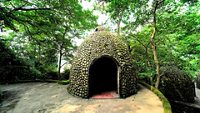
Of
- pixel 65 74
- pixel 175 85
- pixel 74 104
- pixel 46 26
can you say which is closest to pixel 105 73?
pixel 74 104

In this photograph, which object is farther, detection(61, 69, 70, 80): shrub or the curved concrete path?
detection(61, 69, 70, 80): shrub

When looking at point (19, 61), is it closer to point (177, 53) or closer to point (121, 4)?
point (121, 4)

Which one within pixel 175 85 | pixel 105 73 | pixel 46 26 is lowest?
pixel 175 85

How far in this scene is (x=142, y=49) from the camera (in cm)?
1490

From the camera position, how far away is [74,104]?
9164 mm

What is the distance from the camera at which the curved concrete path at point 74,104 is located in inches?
326

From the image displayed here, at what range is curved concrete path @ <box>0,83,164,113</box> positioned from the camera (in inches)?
326

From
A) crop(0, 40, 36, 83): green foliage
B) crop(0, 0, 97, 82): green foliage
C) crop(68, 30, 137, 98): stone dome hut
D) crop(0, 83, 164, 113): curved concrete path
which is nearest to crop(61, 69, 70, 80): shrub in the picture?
crop(0, 0, 97, 82): green foliage

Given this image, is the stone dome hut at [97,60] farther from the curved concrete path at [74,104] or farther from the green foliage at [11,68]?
the green foliage at [11,68]

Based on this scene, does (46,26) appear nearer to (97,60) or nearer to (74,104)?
(97,60)

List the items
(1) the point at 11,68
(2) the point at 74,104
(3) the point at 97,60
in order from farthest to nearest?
(1) the point at 11,68
(3) the point at 97,60
(2) the point at 74,104

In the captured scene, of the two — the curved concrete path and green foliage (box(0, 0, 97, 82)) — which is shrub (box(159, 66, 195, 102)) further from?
green foliage (box(0, 0, 97, 82))

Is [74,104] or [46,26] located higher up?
[46,26]

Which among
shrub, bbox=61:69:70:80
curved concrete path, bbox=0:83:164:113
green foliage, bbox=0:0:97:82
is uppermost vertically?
green foliage, bbox=0:0:97:82
